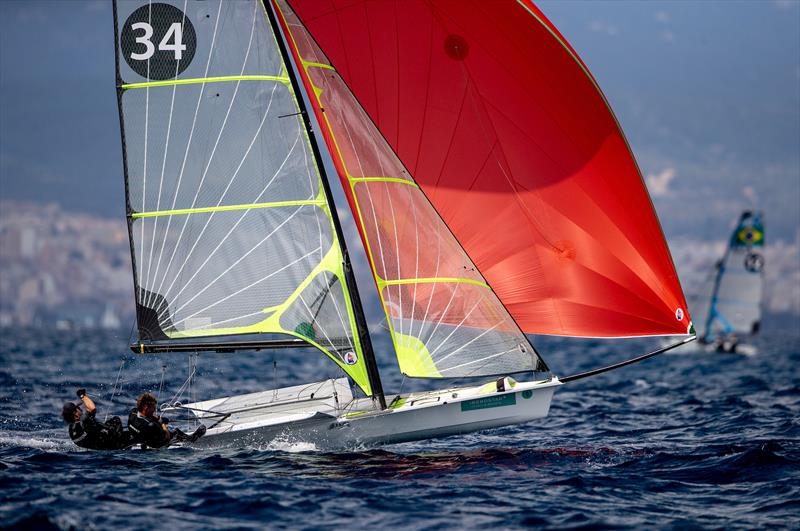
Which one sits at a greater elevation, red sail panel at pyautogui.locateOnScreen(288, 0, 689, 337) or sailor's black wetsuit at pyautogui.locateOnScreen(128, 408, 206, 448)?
red sail panel at pyautogui.locateOnScreen(288, 0, 689, 337)

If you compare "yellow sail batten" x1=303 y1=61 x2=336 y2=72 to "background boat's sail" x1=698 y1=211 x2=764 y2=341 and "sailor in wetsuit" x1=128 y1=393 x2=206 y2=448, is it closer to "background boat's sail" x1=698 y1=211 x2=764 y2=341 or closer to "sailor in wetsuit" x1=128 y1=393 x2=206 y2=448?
"sailor in wetsuit" x1=128 y1=393 x2=206 y2=448

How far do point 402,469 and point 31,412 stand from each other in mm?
8571

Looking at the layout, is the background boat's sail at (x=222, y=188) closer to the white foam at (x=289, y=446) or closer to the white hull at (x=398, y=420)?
the white hull at (x=398, y=420)

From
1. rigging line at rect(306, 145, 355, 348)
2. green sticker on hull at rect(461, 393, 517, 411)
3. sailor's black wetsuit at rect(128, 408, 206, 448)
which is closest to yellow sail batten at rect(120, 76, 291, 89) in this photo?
rigging line at rect(306, 145, 355, 348)

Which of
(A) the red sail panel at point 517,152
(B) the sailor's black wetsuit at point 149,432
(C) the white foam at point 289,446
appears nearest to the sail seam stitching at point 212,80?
(A) the red sail panel at point 517,152

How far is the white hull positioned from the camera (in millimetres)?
12188

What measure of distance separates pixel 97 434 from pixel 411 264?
15.1ft

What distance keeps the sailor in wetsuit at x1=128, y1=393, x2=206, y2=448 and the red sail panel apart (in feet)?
15.1

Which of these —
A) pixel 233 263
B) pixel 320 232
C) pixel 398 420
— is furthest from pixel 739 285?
pixel 233 263

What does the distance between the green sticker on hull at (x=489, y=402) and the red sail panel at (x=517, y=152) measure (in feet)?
4.91

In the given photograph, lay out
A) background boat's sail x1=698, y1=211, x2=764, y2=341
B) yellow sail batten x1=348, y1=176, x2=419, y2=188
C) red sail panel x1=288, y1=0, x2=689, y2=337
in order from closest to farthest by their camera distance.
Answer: yellow sail batten x1=348, y1=176, x2=419, y2=188, red sail panel x1=288, y1=0, x2=689, y2=337, background boat's sail x1=698, y1=211, x2=764, y2=341

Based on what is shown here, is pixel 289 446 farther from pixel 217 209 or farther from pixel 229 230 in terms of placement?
pixel 217 209

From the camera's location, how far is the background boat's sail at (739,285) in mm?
44438

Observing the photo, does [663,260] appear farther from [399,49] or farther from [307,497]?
[307,497]
